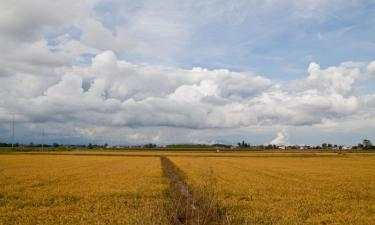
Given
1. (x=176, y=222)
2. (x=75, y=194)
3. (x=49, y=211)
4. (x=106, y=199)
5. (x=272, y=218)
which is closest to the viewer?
(x=176, y=222)

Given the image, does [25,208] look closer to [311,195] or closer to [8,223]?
[8,223]

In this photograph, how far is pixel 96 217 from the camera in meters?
14.8

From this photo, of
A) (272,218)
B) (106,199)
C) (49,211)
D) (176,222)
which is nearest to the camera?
(176,222)

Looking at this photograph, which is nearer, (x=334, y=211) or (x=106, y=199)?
(x=334, y=211)

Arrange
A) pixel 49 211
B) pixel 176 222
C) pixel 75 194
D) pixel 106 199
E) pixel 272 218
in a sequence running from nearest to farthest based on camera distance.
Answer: pixel 176 222
pixel 272 218
pixel 49 211
pixel 106 199
pixel 75 194

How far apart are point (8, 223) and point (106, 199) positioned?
659 cm

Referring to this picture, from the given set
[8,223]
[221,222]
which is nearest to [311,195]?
[221,222]

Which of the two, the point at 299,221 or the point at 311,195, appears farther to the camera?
the point at 311,195

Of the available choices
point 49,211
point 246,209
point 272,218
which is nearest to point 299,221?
point 272,218

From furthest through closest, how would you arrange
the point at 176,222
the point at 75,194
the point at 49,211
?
1. the point at 75,194
2. the point at 49,211
3. the point at 176,222

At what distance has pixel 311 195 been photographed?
2172 centimetres

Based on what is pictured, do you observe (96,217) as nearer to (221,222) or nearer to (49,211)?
(49,211)

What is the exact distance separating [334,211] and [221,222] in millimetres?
5920

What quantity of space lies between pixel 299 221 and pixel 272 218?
3.27ft
